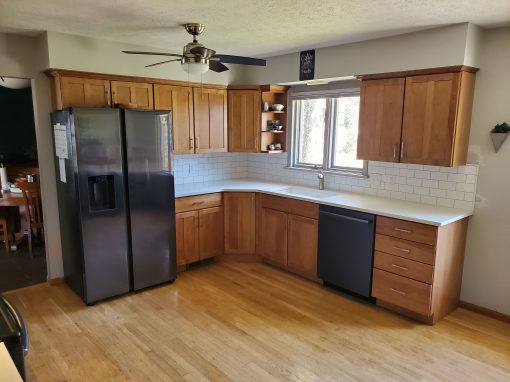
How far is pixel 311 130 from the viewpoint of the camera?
176 inches

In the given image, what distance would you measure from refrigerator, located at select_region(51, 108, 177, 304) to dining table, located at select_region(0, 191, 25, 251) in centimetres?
112

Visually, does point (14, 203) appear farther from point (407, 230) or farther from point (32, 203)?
point (407, 230)

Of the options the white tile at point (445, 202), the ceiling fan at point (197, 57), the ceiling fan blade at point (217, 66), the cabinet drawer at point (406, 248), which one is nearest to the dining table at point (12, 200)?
the ceiling fan at point (197, 57)

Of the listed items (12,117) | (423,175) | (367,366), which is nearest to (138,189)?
(367,366)

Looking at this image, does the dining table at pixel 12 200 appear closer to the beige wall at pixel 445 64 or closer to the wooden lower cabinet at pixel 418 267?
the beige wall at pixel 445 64

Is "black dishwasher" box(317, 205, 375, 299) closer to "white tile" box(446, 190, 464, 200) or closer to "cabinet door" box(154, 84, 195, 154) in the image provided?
"white tile" box(446, 190, 464, 200)

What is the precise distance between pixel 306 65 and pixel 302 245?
6.26 ft

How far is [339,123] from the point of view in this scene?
4.14 metres

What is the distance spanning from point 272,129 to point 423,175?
72.1 inches

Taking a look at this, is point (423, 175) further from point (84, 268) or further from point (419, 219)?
point (84, 268)

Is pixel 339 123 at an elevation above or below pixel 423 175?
above

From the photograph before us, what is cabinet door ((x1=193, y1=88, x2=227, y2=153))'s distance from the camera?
4.23 m

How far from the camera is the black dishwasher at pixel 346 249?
3303 millimetres

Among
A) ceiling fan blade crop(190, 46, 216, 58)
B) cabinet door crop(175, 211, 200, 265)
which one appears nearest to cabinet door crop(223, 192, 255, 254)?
cabinet door crop(175, 211, 200, 265)
